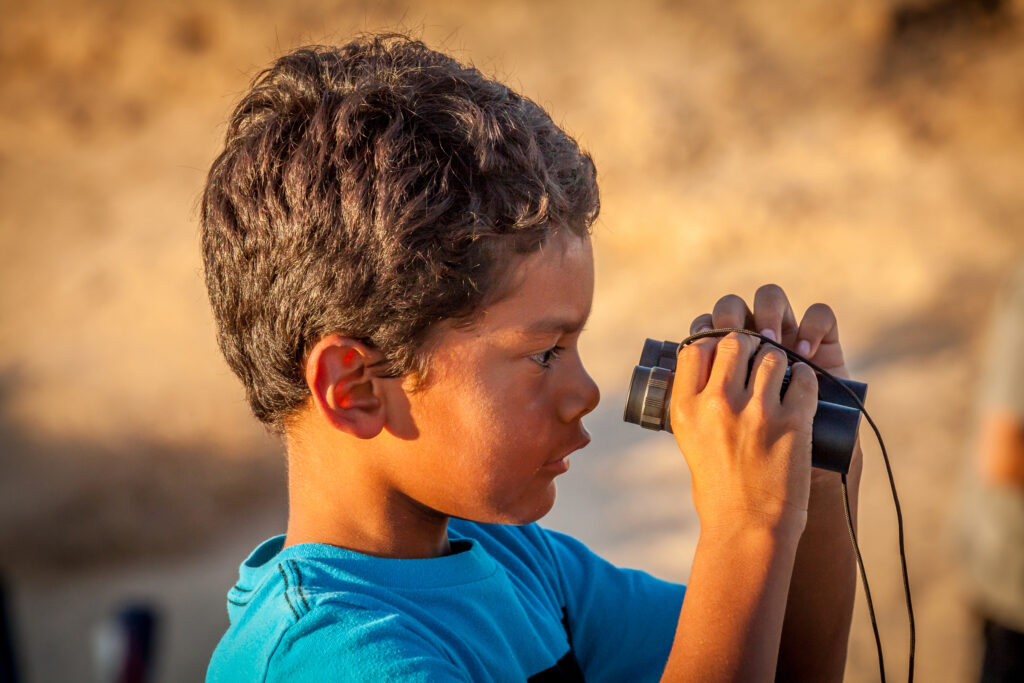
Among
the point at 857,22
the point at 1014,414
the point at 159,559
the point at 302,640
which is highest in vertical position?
the point at 857,22

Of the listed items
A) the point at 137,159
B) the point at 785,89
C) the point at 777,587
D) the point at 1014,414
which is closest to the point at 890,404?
the point at 1014,414

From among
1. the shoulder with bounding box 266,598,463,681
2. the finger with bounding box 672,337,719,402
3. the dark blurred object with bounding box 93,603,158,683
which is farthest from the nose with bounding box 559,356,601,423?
the dark blurred object with bounding box 93,603,158,683

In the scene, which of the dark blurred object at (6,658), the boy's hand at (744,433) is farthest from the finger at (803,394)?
the dark blurred object at (6,658)

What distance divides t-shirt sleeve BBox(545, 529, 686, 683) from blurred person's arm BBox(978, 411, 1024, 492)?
5.13 feet

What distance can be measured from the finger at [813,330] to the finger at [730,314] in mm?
115

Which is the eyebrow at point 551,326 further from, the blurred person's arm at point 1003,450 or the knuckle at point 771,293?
the blurred person's arm at point 1003,450

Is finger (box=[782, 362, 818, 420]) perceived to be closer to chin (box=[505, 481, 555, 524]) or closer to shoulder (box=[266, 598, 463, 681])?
chin (box=[505, 481, 555, 524])

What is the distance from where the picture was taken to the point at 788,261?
6504 mm

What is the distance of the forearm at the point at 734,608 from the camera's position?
1.05 m

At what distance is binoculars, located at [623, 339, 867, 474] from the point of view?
1.16 metres

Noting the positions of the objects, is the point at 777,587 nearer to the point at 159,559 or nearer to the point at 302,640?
the point at 302,640

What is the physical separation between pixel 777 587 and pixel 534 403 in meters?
0.38

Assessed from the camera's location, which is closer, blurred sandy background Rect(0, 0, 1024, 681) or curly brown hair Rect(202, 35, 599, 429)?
curly brown hair Rect(202, 35, 599, 429)

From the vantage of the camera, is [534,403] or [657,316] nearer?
[534,403]
